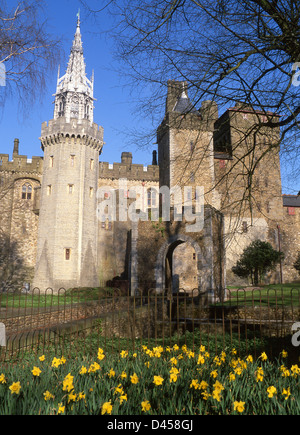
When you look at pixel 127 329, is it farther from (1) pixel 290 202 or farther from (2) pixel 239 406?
(1) pixel 290 202

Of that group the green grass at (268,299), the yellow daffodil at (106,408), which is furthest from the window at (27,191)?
the yellow daffodil at (106,408)

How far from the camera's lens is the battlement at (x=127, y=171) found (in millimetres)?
29172

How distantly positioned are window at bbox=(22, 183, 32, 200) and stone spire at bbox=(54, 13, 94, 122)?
6.11 m

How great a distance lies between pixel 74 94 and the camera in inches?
1084

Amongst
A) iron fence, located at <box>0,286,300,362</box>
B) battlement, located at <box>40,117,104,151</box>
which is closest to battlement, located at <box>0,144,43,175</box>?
battlement, located at <box>40,117,104,151</box>

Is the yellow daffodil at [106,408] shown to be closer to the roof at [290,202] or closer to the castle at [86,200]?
the castle at [86,200]

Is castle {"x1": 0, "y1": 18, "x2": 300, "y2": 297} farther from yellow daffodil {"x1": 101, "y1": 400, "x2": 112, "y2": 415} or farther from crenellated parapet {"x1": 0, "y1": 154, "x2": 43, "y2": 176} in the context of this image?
yellow daffodil {"x1": 101, "y1": 400, "x2": 112, "y2": 415}

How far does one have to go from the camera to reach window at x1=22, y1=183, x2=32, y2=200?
28031 mm

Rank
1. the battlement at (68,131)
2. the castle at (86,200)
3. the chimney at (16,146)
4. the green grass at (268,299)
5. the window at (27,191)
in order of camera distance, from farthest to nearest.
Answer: the chimney at (16,146) → the window at (27,191) → the battlement at (68,131) → the castle at (86,200) → the green grass at (268,299)

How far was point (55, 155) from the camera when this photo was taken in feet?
84.8

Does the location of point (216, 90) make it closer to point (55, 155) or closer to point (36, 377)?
point (36, 377)

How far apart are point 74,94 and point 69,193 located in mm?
8584

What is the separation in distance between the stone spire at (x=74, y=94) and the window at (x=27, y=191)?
6111mm
